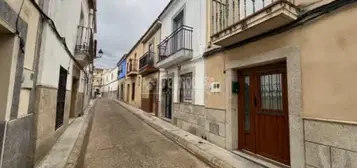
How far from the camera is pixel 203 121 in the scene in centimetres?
621

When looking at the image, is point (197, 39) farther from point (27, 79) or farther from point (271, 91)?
point (27, 79)

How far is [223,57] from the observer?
537 cm

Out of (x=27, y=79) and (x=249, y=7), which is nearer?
(x=27, y=79)

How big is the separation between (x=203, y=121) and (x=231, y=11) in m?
3.46

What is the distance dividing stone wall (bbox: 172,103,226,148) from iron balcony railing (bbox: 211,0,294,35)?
242 centimetres

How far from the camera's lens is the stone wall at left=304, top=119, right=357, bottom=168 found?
100 inches

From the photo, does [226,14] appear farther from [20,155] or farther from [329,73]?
[20,155]

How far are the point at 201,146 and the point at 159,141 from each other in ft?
5.25

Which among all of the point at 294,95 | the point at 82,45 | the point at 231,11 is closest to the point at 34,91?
the point at 294,95

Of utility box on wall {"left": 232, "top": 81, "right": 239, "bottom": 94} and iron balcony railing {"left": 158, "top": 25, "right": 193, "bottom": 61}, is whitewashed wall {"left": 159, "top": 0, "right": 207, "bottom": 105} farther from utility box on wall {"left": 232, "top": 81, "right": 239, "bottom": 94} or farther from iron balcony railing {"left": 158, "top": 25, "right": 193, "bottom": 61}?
utility box on wall {"left": 232, "top": 81, "right": 239, "bottom": 94}

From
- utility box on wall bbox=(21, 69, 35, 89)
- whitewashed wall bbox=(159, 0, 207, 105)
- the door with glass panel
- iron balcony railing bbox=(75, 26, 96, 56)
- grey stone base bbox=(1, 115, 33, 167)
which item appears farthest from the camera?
iron balcony railing bbox=(75, 26, 96, 56)

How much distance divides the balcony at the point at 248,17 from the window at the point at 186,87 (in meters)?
2.40

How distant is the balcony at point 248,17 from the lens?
10.6 ft

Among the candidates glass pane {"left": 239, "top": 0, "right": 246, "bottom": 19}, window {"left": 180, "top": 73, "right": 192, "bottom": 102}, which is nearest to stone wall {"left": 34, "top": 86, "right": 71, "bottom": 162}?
window {"left": 180, "top": 73, "right": 192, "bottom": 102}
